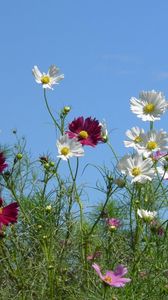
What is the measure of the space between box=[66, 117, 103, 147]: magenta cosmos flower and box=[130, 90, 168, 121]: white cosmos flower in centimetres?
10

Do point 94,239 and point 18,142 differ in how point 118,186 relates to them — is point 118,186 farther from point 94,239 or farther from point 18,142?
point 18,142

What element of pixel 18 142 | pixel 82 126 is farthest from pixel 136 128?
pixel 18 142

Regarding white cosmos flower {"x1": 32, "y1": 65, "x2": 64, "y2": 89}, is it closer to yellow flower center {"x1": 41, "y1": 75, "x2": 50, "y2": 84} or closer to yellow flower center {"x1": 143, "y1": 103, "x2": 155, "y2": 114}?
yellow flower center {"x1": 41, "y1": 75, "x2": 50, "y2": 84}

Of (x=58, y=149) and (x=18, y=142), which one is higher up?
(x=18, y=142)

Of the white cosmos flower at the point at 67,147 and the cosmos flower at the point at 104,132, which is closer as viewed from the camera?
the white cosmos flower at the point at 67,147

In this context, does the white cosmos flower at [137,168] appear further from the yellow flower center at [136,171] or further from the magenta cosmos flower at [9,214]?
the magenta cosmos flower at [9,214]

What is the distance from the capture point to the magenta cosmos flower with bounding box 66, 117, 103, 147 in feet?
5.26

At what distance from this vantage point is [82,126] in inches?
64.6

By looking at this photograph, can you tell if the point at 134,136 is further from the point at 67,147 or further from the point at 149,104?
the point at 67,147

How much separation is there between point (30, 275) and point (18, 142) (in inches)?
26.6

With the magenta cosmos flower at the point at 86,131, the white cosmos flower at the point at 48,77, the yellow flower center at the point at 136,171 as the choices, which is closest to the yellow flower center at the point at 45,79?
the white cosmos flower at the point at 48,77

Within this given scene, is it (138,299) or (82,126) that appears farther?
(82,126)

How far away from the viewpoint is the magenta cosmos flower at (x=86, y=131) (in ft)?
5.26

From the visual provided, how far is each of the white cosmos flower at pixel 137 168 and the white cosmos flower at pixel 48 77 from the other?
12.9 inches
